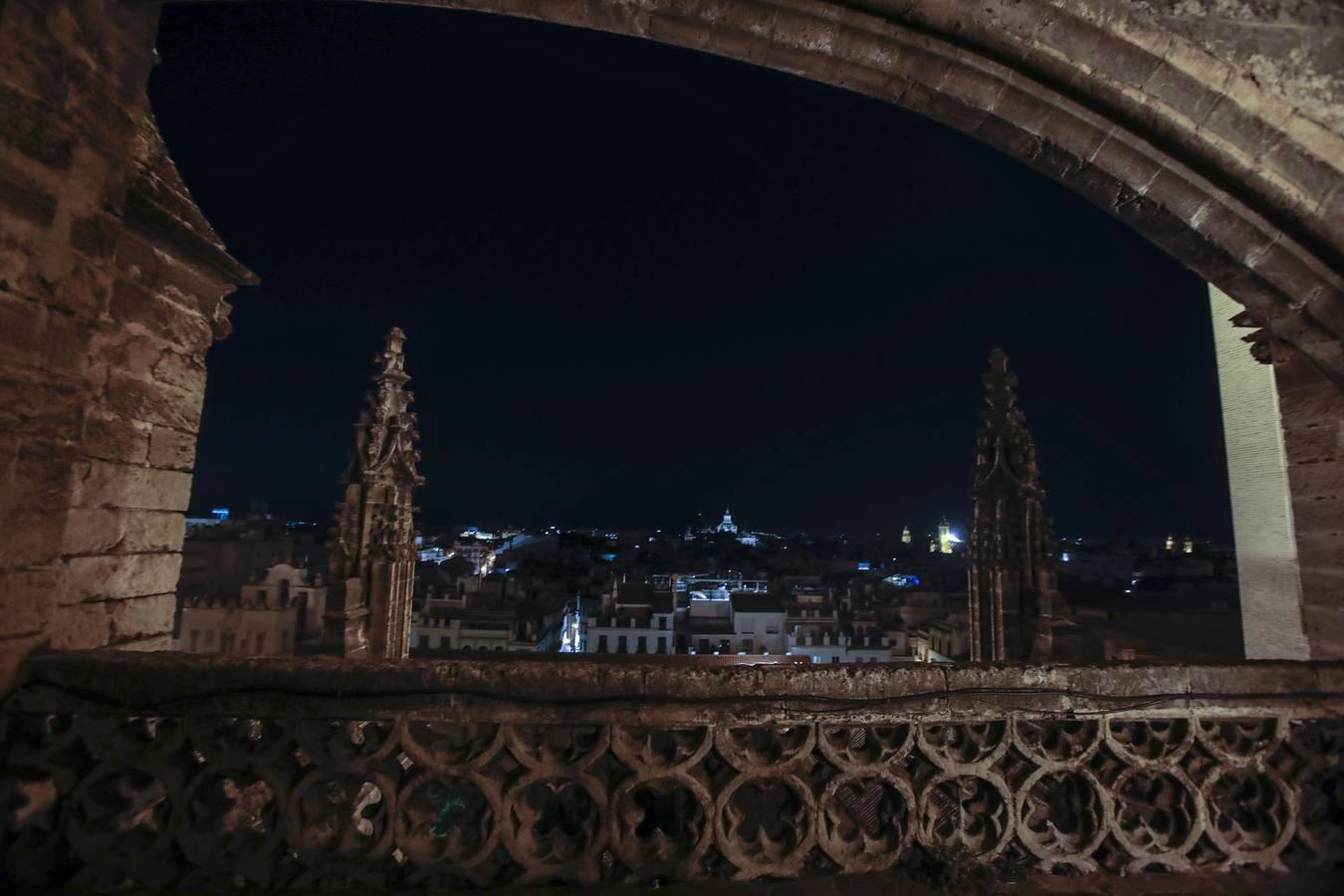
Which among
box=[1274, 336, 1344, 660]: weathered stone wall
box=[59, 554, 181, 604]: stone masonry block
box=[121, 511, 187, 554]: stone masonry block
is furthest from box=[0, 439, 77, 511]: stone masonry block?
box=[1274, 336, 1344, 660]: weathered stone wall

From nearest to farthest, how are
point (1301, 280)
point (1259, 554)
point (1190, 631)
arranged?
point (1301, 280), point (1259, 554), point (1190, 631)

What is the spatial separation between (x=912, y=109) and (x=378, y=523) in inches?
287

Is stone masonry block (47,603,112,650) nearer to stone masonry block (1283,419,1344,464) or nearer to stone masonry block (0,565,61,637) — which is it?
stone masonry block (0,565,61,637)

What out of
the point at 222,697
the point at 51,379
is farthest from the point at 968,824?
the point at 51,379

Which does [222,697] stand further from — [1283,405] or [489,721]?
[1283,405]

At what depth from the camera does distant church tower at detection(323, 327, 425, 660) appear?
7.55 meters

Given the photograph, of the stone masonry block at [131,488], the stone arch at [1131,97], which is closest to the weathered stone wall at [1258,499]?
the stone arch at [1131,97]

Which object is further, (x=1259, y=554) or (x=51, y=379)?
(x=1259, y=554)

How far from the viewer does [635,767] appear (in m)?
2.09

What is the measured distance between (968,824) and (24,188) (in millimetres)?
3937

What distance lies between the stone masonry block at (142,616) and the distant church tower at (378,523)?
387 cm

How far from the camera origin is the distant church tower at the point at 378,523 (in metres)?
7.55

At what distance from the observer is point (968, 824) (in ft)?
7.32

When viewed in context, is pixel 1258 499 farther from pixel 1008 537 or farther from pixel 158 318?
pixel 158 318
